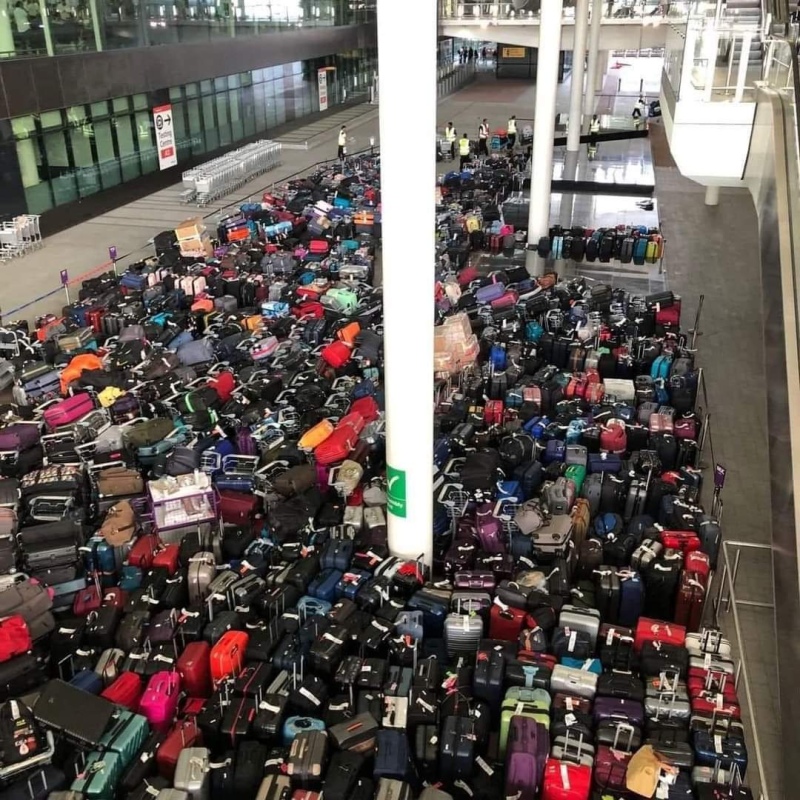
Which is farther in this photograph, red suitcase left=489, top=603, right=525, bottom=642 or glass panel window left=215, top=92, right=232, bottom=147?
glass panel window left=215, top=92, right=232, bottom=147

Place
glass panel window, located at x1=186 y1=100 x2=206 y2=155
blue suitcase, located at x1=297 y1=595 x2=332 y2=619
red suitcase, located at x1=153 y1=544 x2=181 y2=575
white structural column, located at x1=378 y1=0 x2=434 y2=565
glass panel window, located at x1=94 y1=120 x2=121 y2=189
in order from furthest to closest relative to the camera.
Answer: glass panel window, located at x1=186 y1=100 x2=206 y2=155
glass panel window, located at x1=94 y1=120 x2=121 y2=189
red suitcase, located at x1=153 y1=544 x2=181 y2=575
blue suitcase, located at x1=297 y1=595 x2=332 y2=619
white structural column, located at x1=378 y1=0 x2=434 y2=565

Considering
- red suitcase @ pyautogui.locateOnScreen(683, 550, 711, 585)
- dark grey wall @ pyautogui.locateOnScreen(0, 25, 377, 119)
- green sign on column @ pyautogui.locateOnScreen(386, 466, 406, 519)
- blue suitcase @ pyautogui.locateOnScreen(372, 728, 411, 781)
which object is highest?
dark grey wall @ pyautogui.locateOnScreen(0, 25, 377, 119)

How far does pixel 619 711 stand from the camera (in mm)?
5645

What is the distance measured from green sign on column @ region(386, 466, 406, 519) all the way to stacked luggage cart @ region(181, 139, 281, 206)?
1807 cm

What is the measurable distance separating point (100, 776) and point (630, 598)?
449 cm

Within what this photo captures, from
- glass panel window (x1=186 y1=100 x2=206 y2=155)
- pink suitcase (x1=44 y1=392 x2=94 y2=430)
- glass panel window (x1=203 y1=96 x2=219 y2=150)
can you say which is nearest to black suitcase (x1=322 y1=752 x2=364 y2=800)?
pink suitcase (x1=44 y1=392 x2=94 y2=430)

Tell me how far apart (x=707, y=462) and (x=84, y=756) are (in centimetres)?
761

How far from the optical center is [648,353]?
11180 millimetres

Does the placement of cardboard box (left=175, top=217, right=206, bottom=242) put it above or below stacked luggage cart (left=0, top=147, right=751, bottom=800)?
above

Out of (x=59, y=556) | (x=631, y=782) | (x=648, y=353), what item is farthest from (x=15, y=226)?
(x=631, y=782)

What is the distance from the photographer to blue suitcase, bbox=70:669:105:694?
19.8ft

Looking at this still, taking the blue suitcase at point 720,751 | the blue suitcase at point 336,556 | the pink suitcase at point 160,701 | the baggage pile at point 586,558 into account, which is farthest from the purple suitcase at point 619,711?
the pink suitcase at point 160,701

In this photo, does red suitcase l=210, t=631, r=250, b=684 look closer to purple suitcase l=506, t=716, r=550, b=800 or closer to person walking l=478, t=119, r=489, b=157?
purple suitcase l=506, t=716, r=550, b=800

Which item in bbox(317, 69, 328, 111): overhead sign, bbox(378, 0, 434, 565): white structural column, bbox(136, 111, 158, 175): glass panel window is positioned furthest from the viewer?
bbox(317, 69, 328, 111): overhead sign
